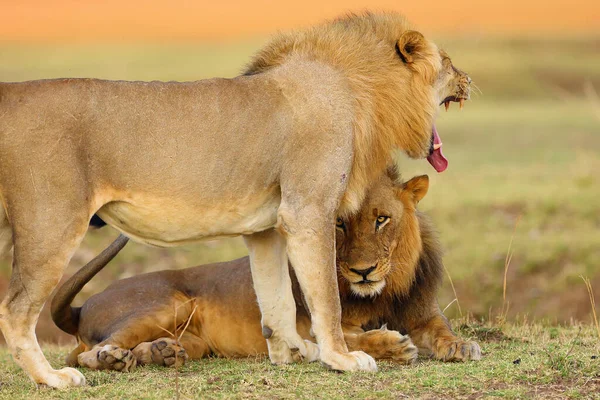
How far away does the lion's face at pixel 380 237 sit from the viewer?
4727 mm

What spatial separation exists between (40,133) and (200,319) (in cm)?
182

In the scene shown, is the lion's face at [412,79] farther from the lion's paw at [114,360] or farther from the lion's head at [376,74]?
the lion's paw at [114,360]

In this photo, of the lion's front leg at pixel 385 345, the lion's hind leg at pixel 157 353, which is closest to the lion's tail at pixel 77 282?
the lion's hind leg at pixel 157 353

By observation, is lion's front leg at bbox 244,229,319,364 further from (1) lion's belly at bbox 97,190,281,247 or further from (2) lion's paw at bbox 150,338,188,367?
(2) lion's paw at bbox 150,338,188,367

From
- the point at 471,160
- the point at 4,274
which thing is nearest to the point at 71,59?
the point at 471,160

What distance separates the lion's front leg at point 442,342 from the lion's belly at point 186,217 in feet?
3.51

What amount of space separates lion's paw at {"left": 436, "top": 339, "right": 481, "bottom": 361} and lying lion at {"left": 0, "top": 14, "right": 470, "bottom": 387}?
631 millimetres

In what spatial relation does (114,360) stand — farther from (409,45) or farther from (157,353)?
(409,45)

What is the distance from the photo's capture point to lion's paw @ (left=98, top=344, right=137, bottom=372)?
4555 mm

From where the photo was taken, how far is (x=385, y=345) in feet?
15.1

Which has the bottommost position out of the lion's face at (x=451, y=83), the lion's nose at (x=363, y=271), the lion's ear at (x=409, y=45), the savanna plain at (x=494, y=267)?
the savanna plain at (x=494, y=267)

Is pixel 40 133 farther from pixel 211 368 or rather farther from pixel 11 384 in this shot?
pixel 211 368

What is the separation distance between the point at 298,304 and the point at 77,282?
1.17 metres

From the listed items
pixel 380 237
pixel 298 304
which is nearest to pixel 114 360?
pixel 298 304
